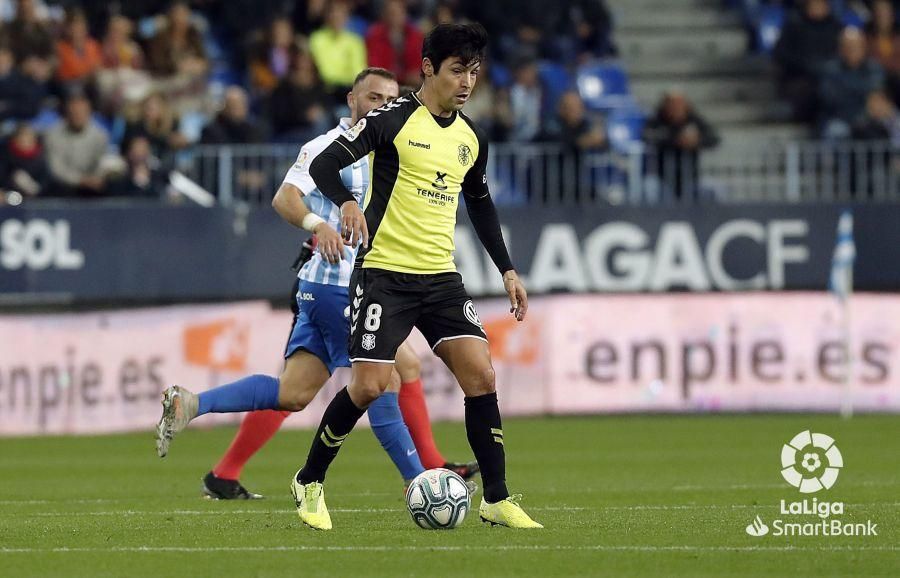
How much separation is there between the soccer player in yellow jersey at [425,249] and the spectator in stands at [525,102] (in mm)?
12029

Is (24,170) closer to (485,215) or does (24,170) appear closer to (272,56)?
(272,56)

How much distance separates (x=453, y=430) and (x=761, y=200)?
475 cm

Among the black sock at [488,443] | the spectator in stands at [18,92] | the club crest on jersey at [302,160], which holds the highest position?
the spectator in stands at [18,92]

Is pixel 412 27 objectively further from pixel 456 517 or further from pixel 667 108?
pixel 456 517

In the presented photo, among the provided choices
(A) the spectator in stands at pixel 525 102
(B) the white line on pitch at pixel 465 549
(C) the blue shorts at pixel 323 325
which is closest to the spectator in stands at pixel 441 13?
(A) the spectator in stands at pixel 525 102

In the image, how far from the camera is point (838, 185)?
20.5 meters

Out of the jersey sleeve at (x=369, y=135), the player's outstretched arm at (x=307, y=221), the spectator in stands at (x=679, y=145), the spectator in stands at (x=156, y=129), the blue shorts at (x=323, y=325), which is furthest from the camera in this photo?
the spectator in stands at (x=679, y=145)

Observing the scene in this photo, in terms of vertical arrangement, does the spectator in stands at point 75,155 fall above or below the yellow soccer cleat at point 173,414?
above

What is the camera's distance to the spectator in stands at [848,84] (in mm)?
22109

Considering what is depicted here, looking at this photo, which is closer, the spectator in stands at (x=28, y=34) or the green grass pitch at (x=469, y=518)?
the green grass pitch at (x=469, y=518)

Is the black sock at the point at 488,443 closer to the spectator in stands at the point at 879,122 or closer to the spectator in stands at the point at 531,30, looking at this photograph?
the spectator in stands at the point at 879,122

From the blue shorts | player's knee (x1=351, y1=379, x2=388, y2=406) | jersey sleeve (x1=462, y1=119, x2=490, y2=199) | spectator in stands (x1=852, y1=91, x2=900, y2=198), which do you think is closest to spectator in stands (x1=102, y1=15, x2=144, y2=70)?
spectator in stands (x1=852, y1=91, x2=900, y2=198)

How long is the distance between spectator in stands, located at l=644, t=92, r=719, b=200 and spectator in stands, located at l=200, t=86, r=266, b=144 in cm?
439

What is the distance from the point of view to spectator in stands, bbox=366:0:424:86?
832 inches
